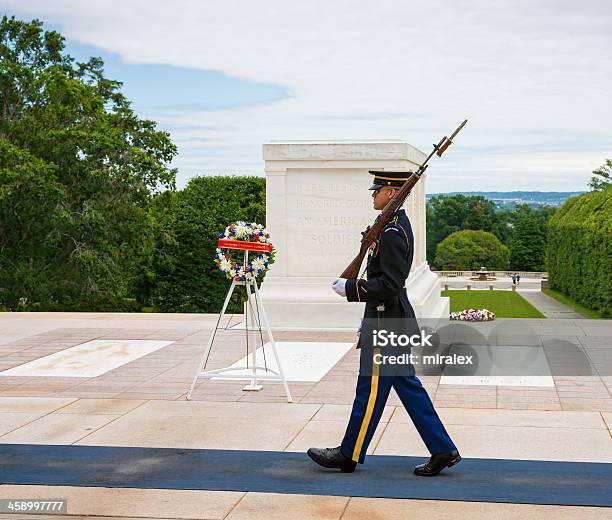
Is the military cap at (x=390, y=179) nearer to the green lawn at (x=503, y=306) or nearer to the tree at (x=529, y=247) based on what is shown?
the green lawn at (x=503, y=306)

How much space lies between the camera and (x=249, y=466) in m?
5.37

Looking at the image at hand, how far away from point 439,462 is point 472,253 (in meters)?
75.6

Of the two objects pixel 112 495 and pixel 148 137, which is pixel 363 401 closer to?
pixel 112 495

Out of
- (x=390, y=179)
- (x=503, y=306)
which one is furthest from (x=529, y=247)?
(x=390, y=179)

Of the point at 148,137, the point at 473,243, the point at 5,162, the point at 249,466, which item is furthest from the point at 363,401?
the point at 473,243

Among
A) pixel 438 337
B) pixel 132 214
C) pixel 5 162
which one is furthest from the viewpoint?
pixel 132 214

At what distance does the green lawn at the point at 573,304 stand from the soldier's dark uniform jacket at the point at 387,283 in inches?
843

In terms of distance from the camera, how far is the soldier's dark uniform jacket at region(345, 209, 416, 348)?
504 cm

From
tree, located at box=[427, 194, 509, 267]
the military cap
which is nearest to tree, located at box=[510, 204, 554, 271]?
tree, located at box=[427, 194, 509, 267]

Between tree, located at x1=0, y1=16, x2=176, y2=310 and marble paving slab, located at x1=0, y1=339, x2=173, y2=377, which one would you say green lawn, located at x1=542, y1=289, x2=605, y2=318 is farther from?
marble paving slab, located at x1=0, y1=339, x2=173, y2=377

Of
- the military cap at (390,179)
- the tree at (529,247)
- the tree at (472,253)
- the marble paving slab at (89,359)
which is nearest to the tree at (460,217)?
the tree at (472,253)

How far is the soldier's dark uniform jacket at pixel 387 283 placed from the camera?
5035 mm

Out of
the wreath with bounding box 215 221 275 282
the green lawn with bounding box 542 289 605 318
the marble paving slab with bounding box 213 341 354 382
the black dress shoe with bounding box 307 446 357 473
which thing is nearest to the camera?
the black dress shoe with bounding box 307 446 357 473

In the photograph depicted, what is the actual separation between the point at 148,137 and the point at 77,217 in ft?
12.8
